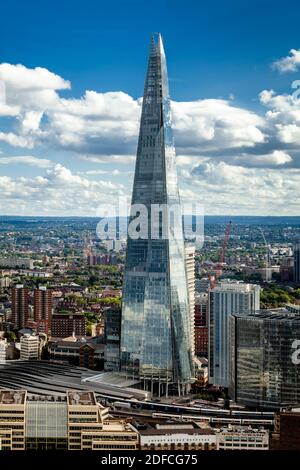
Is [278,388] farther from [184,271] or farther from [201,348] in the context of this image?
[201,348]

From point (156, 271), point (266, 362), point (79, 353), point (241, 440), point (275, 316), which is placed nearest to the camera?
point (241, 440)

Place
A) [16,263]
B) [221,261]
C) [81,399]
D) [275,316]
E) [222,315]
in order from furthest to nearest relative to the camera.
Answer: [16,263]
[221,261]
[222,315]
[275,316]
[81,399]

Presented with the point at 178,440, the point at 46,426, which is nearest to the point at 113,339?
the point at 46,426

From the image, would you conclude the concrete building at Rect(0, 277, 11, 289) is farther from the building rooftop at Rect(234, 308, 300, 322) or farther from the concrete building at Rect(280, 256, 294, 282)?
the building rooftop at Rect(234, 308, 300, 322)

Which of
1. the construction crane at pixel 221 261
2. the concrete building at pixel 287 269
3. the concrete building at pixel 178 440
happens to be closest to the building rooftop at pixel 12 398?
the concrete building at pixel 178 440

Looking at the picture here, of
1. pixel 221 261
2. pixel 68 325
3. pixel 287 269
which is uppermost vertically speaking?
pixel 221 261

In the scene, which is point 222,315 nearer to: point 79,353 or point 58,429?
point 79,353

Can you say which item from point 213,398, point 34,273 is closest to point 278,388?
point 213,398

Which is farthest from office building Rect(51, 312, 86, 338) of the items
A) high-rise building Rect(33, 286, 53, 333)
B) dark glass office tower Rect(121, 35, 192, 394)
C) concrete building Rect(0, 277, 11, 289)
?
concrete building Rect(0, 277, 11, 289)
